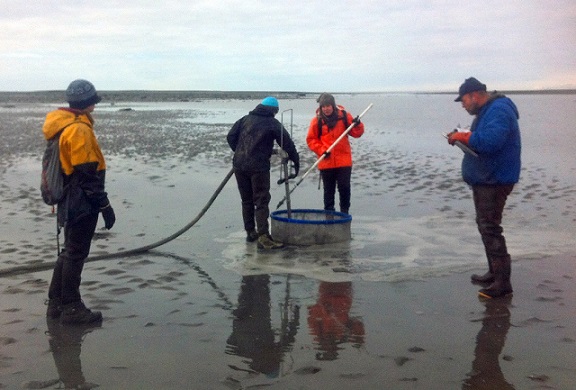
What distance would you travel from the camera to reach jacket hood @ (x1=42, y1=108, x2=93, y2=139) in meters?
4.84

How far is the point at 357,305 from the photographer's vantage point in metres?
5.49

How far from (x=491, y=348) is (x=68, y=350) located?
3.15 m

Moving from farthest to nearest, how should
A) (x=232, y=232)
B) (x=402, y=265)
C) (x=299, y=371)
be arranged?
(x=232, y=232)
(x=402, y=265)
(x=299, y=371)

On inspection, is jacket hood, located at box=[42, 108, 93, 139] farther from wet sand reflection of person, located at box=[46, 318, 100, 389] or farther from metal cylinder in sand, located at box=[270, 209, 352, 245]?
metal cylinder in sand, located at box=[270, 209, 352, 245]

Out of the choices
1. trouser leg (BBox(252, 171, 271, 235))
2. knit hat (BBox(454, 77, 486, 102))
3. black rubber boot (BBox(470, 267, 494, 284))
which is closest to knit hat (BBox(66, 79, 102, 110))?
trouser leg (BBox(252, 171, 271, 235))

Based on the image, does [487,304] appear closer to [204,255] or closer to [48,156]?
[204,255]

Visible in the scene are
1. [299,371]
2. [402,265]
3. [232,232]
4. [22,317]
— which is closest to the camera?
[299,371]

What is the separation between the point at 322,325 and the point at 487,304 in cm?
159

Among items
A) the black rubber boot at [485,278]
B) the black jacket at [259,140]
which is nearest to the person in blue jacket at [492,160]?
the black rubber boot at [485,278]

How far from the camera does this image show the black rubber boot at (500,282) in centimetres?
565

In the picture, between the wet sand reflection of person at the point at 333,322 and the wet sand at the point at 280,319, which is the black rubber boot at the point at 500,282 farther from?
the wet sand reflection of person at the point at 333,322

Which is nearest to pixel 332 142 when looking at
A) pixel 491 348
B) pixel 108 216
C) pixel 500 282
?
pixel 500 282

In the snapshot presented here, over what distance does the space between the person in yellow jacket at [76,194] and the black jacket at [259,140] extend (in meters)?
2.57

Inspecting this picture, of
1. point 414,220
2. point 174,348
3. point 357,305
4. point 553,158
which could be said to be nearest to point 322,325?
point 357,305
